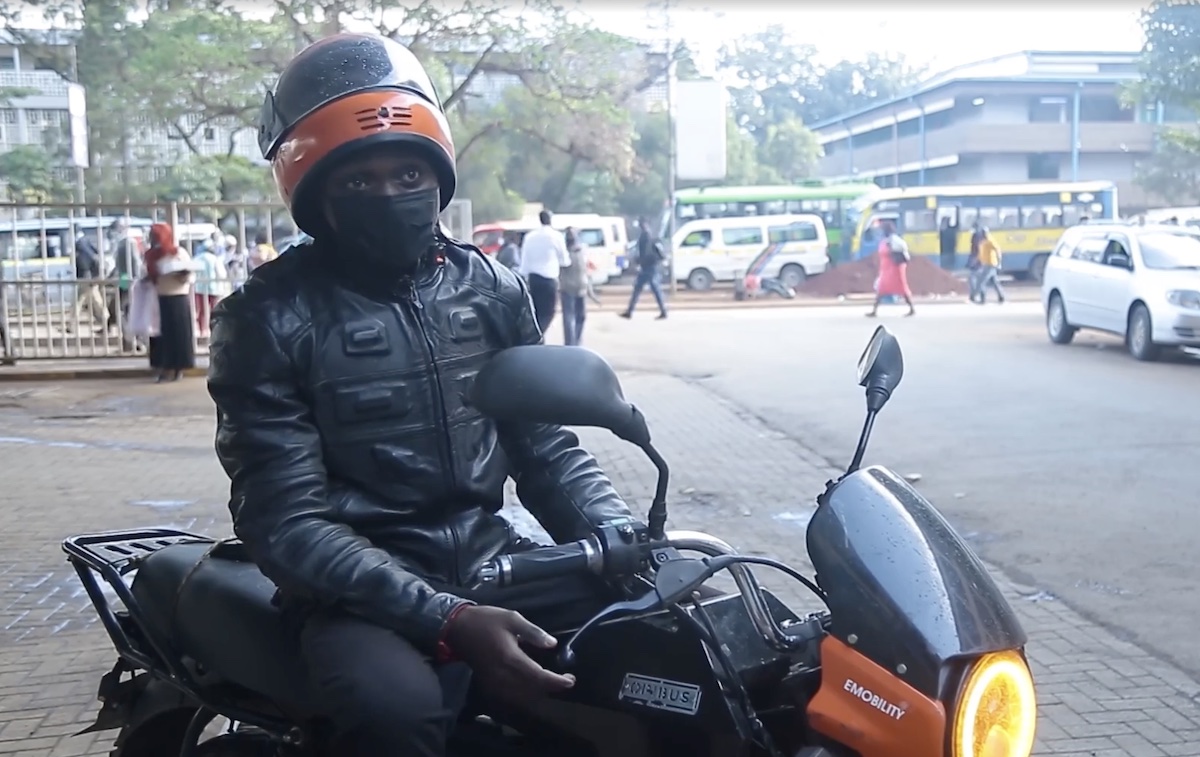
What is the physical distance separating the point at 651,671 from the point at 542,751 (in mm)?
358

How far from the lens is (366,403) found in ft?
7.94

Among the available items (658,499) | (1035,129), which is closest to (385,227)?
(658,499)

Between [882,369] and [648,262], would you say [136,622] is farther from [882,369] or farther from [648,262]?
[648,262]

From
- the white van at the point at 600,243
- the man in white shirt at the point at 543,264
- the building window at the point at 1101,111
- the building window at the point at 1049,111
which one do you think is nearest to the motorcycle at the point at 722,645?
the man in white shirt at the point at 543,264

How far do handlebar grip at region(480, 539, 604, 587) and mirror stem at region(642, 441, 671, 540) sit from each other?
14cm

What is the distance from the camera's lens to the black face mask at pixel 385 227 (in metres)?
2.42

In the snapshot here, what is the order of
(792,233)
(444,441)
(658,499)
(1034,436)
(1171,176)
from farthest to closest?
1. (1171,176)
2. (792,233)
3. (1034,436)
4. (444,441)
5. (658,499)

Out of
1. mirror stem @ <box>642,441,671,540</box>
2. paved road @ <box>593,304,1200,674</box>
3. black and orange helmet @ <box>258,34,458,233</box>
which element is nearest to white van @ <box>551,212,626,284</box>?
paved road @ <box>593,304,1200,674</box>

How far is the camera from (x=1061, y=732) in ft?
13.6

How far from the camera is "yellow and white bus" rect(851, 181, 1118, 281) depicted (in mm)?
34562

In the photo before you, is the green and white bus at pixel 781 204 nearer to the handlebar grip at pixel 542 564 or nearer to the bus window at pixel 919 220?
the bus window at pixel 919 220

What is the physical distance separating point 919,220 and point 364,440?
114 ft

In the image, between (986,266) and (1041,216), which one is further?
(1041,216)

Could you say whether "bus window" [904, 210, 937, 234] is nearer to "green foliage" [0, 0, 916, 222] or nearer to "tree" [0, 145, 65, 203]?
"green foliage" [0, 0, 916, 222]
